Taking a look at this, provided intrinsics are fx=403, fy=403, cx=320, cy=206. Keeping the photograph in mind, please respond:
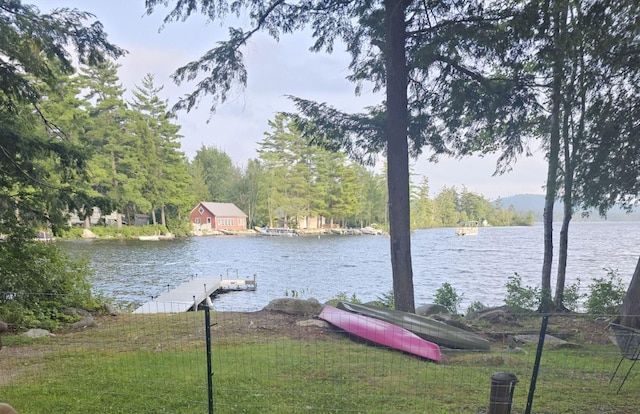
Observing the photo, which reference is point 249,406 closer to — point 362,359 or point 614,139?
point 362,359

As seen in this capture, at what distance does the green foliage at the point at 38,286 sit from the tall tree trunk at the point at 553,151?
8.56 metres

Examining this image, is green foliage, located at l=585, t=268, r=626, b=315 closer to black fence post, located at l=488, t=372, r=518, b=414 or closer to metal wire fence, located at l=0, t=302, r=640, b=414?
metal wire fence, located at l=0, t=302, r=640, b=414

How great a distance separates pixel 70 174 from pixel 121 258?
72.5 feet

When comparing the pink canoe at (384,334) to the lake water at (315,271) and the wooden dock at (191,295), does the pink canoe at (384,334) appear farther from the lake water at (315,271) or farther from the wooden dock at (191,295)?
the lake water at (315,271)

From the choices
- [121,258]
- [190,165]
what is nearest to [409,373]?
[121,258]

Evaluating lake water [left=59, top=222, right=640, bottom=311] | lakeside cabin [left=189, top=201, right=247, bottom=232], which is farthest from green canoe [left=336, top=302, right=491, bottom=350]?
lakeside cabin [left=189, top=201, right=247, bottom=232]

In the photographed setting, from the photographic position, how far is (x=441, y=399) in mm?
3473

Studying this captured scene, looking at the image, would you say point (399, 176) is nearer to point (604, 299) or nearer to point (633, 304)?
point (633, 304)

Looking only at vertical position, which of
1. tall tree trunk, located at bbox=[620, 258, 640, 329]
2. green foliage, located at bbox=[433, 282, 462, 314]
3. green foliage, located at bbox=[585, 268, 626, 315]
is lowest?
green foliage, located at bbox=[433, 282, 462, 314]

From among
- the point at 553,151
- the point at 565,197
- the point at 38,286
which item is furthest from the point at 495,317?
the point at 38,286

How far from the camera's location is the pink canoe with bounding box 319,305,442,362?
5090mm

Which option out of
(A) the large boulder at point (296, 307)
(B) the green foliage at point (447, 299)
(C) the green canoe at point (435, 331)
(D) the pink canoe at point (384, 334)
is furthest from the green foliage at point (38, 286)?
(B) the green foliage at point (447, 299)

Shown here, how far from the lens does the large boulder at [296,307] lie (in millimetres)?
7512

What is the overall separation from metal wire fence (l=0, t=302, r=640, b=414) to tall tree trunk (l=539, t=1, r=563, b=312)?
2.60 metres
